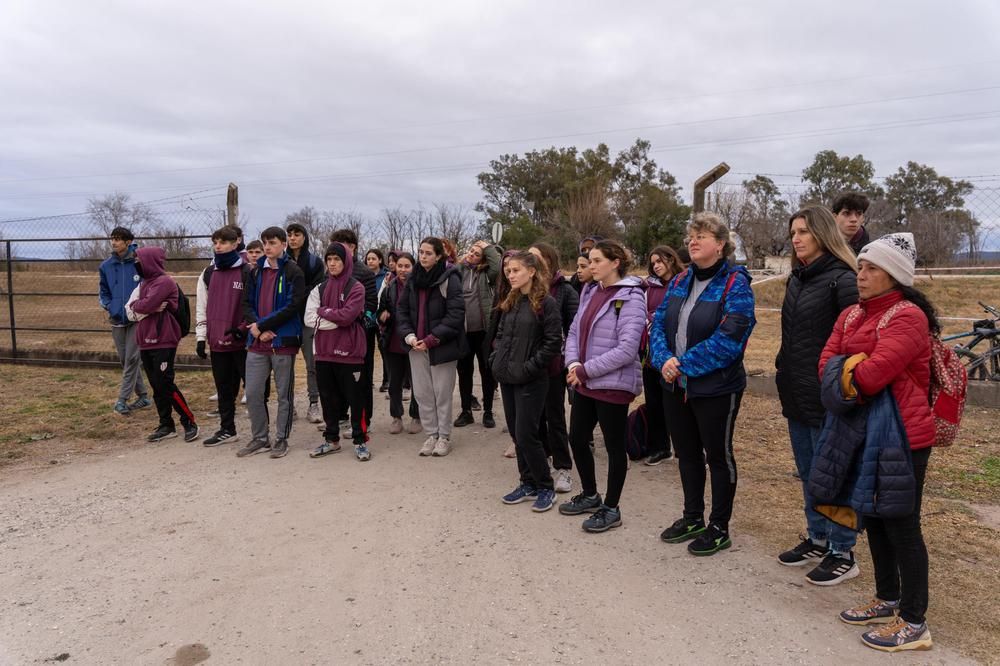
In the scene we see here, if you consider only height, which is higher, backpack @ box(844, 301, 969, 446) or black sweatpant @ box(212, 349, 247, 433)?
backpack @ box(844, 301, 969, 446)

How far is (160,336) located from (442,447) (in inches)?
110

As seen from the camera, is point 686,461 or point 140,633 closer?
point 140,633

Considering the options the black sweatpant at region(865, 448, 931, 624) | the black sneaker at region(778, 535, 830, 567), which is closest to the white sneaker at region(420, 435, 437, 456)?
the black sneaker at region(778, 535, 830, 567)

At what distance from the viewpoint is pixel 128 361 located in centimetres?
748

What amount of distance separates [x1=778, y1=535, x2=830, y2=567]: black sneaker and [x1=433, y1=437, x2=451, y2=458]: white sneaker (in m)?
2.84

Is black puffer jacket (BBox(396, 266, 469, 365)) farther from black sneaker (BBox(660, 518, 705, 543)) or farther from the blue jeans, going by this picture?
the blue jeans

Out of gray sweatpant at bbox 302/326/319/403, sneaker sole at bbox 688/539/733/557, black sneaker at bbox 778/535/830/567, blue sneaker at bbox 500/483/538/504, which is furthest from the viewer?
gray sweatpant at bbox 302/326/319/403

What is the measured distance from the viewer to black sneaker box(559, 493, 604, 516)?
4336mm

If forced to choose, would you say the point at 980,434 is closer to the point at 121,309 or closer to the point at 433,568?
the point at 433,568

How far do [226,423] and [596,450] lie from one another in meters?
3.34

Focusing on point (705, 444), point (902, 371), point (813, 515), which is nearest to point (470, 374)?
point (705, 444)

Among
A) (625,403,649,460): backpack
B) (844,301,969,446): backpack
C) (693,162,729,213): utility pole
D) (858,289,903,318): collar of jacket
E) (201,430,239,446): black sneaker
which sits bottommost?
(201,430,239,446): black sneaker

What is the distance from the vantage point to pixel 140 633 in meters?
3.03

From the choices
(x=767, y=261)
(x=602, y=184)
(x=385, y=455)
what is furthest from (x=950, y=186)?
(x=385, y=455)
